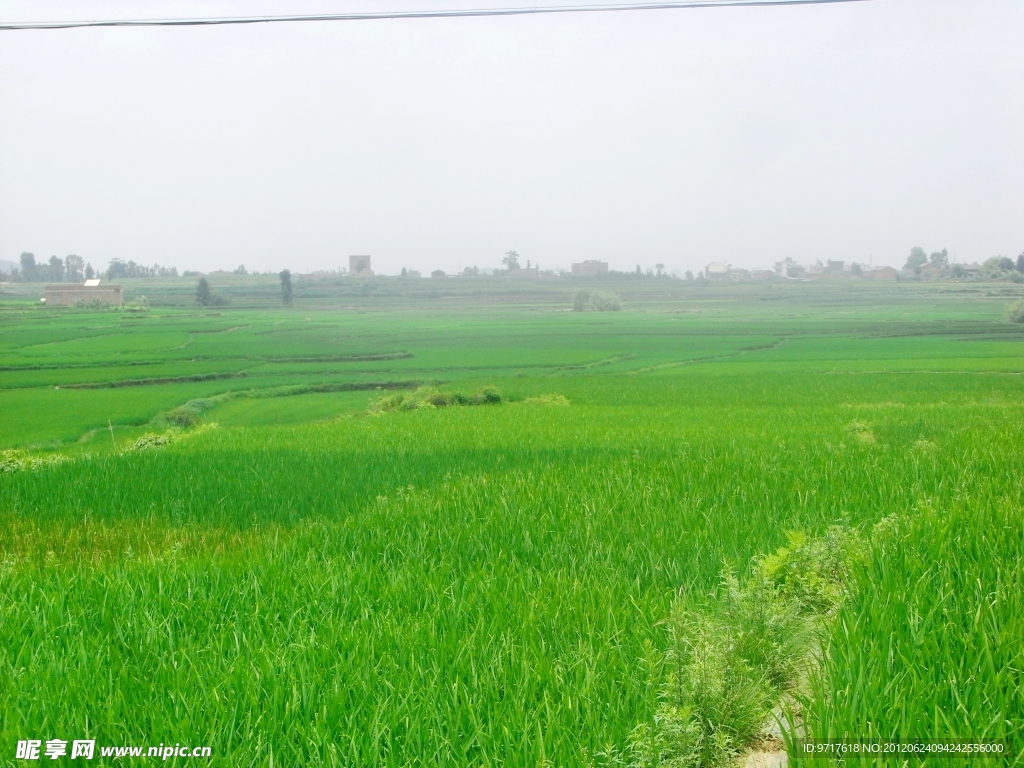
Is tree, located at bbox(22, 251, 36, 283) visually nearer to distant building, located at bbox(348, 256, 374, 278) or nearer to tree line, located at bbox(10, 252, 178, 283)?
tree line, located at bbox(10, 252, 178, 283)

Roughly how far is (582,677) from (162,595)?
1.80m

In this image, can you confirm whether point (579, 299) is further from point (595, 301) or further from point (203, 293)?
point (203, 293)

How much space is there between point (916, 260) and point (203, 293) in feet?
64.5

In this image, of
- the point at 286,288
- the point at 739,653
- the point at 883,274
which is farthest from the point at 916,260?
the point at 739,653

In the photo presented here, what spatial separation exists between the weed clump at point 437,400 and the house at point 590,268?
1153 centimetres

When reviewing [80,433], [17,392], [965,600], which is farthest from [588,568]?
[17,392]

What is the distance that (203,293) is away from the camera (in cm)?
2095

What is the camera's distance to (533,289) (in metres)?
26.9

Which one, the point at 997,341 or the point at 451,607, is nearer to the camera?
the point at 451,607

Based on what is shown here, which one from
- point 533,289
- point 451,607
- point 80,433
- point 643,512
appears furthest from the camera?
point 533,289

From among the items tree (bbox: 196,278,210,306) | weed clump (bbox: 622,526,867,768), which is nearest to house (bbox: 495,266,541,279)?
tree (bbox: 196,278,210,306)

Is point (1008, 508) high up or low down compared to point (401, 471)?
up

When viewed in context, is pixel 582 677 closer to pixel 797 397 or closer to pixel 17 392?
A: pixel 797 397

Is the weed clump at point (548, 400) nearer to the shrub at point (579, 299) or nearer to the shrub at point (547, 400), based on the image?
the shrub at point (547, 400)
